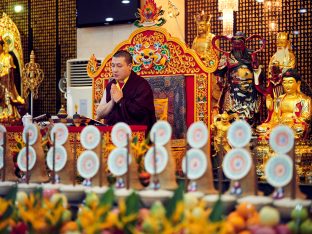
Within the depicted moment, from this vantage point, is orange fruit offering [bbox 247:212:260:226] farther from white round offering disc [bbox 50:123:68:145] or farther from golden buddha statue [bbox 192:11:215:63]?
golden buddha statue [bbox 192:11:215:63]

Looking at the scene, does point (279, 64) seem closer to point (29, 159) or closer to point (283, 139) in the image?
point (29, 159)

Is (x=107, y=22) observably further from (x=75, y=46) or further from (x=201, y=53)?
(x=201, y=53)

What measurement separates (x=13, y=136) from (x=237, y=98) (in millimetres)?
1745

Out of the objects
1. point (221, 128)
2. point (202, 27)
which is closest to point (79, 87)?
point (202, 27)

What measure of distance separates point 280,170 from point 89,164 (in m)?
0.73

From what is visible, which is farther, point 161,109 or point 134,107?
point 161,109

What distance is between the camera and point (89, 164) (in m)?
2.62

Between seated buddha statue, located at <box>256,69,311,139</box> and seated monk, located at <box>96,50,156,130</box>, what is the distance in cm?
87

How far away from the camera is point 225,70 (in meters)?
5.73

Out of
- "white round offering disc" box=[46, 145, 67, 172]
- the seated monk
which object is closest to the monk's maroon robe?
the seated monk

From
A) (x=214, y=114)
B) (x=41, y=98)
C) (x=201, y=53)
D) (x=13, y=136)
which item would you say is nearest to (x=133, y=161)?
(x=13, y=136)

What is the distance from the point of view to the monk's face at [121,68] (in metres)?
5.33

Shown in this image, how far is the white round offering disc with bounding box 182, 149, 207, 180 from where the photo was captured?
8.02 feet

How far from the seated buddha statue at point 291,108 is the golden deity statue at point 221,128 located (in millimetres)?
253
